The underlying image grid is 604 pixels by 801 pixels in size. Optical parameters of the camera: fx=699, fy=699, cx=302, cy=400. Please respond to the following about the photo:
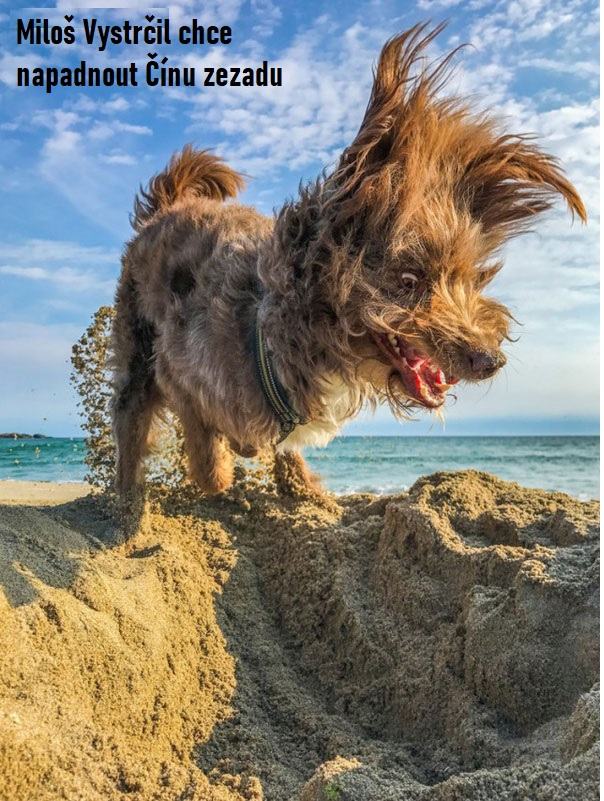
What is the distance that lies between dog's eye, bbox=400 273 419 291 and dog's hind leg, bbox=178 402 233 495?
1.96m

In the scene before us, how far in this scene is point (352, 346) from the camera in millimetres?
3043

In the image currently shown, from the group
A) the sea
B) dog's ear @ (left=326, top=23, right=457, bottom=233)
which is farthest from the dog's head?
the sea

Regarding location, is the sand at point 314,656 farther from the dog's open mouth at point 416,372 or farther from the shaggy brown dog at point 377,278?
the dog's open mouth at point 416,372

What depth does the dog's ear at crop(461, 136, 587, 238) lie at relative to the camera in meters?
3.10

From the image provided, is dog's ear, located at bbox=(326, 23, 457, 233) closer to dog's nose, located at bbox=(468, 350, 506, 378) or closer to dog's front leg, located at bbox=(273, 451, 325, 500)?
dog's nose, located at bbox=(468, 350, 506, 378)

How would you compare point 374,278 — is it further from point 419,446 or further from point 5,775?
point 419,446

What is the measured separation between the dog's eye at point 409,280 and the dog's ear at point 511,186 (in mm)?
507

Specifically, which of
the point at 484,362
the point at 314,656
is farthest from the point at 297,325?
the point at 314,656

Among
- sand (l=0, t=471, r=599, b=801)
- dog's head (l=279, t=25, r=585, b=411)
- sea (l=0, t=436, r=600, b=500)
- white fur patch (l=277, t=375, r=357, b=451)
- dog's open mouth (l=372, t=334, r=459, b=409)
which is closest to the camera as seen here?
sand (l=0, t=471, r=599, b=801)

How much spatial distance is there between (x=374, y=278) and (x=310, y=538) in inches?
82.8

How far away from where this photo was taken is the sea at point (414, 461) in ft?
54.3

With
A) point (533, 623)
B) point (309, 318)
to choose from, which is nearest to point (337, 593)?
point (533, 623)

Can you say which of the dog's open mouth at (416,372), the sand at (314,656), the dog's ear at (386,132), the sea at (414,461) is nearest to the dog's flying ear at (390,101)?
the dog's ear at (386,132)

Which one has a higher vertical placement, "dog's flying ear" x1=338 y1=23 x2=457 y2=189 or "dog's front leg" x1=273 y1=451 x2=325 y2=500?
"dog's flying ear" x1=338 y1=23 x2=457 y2=189
